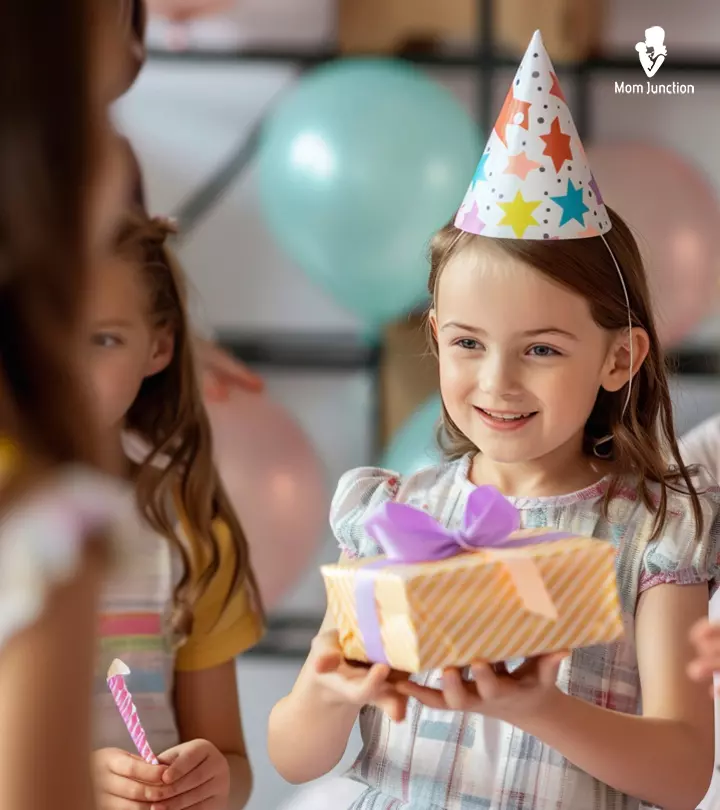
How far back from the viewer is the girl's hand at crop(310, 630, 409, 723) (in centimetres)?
102

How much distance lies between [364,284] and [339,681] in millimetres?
1453

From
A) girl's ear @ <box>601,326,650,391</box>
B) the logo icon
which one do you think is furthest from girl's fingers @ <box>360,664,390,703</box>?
the logo icon

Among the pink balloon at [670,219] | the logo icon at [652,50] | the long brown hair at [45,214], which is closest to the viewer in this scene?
the long brown hair at [45,214]

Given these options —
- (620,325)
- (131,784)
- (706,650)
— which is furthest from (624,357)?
(131,784)

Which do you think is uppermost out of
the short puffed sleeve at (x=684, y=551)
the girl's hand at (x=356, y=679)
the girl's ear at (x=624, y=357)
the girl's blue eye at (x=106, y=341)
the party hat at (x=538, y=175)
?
the party hat at (x=538, y=175)

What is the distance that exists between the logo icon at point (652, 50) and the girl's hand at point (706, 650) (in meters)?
1.95

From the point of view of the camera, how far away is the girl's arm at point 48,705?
0.69 m

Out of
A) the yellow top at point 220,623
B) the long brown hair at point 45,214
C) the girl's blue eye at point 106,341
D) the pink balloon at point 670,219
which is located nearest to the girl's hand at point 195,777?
the yellow top at point 220,623

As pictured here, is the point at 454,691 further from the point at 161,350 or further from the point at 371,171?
the point at 371,171

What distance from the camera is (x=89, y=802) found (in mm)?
708

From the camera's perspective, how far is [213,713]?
4.80 feet

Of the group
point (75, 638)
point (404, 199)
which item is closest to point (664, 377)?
point (75, 638)

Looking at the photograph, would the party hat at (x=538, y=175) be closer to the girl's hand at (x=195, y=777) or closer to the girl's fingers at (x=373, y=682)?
the girl's fingers at (x=373, y=682)

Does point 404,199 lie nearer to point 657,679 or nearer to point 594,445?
point 594,445
